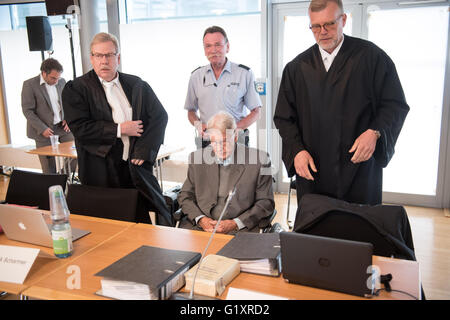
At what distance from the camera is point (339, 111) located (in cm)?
218

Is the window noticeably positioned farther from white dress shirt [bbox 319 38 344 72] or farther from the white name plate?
the white name plate

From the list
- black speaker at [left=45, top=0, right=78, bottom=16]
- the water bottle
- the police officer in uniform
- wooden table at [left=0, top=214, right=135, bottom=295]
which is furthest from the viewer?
black speaker at [left=45, top=0, right=78, bottom=16]

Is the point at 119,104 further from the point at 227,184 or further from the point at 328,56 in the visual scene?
the point at 328,56

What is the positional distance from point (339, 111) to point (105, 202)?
1.34 metres

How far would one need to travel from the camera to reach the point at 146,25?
533 centimetres

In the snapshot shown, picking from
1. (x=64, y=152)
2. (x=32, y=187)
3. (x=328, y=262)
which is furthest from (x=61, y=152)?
(x=328, y=262)

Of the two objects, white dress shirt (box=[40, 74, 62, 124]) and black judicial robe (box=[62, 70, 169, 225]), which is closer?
black judicial robe (box=[62, 70, 169, 225])

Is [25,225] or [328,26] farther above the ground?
[328,26]

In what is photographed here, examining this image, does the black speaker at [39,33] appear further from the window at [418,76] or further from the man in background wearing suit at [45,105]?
the window at [418,76]

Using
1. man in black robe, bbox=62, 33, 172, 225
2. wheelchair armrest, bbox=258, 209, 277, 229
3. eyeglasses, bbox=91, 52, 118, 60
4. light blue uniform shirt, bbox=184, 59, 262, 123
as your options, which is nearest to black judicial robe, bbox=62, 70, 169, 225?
man in black robe, bbox=62, 33, 172, 225

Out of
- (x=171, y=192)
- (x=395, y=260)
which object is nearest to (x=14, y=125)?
(x=171, y=192)

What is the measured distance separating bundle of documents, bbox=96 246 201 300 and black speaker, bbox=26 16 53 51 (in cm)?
462

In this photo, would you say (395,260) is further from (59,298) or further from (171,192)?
(171,192)

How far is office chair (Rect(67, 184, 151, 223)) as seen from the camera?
2250 millimetres
